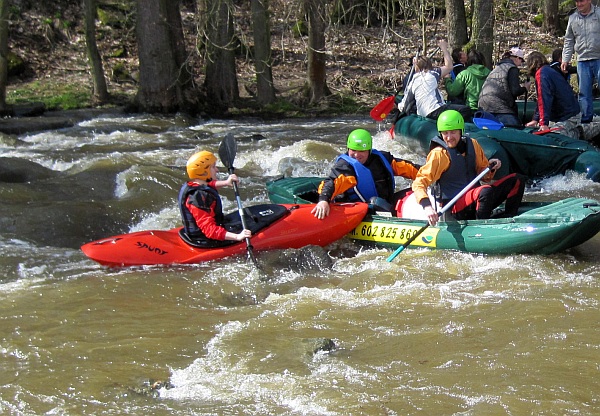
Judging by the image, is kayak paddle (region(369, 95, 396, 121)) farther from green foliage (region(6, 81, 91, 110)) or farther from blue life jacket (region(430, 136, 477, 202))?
green foliage (region(6, 81, 91, 110))

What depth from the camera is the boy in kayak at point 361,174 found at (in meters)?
6.88

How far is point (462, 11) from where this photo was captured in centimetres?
1533

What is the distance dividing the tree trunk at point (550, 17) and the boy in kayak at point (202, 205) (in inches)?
574

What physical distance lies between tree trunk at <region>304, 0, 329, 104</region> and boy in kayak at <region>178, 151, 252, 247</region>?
7819 mm

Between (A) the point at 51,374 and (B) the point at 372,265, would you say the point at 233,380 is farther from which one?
(B) the point at 372,265

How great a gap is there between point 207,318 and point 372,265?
1.58 meters

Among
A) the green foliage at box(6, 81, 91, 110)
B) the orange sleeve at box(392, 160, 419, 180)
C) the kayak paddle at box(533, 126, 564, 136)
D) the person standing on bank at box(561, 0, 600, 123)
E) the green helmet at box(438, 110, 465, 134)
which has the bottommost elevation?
the kayak paddle at box(533, 126, 564, 136)

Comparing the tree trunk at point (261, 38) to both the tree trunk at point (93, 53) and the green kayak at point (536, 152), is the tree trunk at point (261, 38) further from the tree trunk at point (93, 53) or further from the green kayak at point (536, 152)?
the green kayak at point (536, 152)

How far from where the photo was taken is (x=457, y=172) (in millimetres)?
6469

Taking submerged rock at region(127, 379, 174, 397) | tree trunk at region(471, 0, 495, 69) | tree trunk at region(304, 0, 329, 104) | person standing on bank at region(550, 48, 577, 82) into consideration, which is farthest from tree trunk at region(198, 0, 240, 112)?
submerged rock at region(127, 379, 174, 397)

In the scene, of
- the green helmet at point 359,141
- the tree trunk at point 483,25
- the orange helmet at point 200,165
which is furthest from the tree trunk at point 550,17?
the orange helmet at point 200,165

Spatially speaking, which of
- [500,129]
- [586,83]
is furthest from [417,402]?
[586,83]

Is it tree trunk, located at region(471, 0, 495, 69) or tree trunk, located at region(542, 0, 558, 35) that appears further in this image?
tree trunk, located at region(542, 0, 558, 35)

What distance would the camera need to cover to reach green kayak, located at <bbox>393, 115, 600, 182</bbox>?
347 inches
